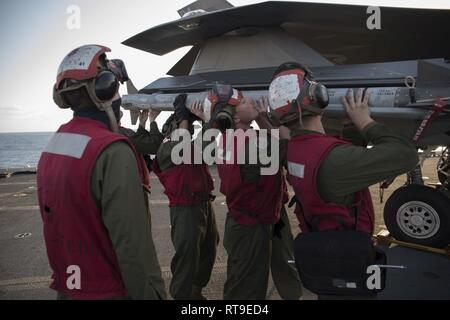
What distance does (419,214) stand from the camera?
152 inches

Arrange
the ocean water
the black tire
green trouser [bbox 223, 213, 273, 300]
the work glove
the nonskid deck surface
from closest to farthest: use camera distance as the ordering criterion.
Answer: green trouser [bbox 223, 213, 273, 300] → the nonskid deck surface → the work glove → the black tire → the ocean water

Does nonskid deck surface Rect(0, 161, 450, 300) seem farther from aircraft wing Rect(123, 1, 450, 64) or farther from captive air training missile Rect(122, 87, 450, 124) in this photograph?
aircraft wing Rect(123, 1, 450, 64)

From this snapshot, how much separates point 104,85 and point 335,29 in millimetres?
3534

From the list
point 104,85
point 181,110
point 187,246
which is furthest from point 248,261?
point 104,85

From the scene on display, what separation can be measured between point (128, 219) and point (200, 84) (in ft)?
9.53

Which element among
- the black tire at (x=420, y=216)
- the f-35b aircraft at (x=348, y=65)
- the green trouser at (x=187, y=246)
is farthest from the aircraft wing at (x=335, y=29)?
the green trouser at (x=187, y=246)

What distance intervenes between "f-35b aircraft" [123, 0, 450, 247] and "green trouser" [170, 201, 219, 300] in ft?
3.96

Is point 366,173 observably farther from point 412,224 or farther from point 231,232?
point 412,224

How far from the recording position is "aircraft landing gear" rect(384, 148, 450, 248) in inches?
146

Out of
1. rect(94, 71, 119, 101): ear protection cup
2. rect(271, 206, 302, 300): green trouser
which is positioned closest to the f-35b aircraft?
rect(271, 206, 302, 300): green trouser

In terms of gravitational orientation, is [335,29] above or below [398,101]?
above

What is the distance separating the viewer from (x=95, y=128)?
1439mm

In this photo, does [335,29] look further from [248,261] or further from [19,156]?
[19,156]
